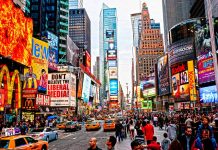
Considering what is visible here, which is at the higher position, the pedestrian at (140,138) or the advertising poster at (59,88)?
the advertising poster at (59,88)

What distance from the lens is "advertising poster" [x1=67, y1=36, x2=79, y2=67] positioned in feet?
319

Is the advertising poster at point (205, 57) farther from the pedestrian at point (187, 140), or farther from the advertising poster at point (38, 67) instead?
the pedestrian at point (187, 140)

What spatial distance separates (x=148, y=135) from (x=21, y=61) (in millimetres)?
37067

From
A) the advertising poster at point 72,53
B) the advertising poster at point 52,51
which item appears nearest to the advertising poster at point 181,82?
the advertising poster at point 72,53

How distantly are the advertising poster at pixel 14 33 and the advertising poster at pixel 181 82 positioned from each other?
167 feet

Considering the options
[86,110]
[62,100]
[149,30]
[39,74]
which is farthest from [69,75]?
[149,30]

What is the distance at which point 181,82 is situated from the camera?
8712cm

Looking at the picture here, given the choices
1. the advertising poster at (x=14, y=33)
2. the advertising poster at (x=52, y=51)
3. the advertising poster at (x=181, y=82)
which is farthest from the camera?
the advertising poster at (x=181, y=82)

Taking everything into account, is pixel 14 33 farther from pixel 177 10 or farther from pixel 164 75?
pixel 177 10

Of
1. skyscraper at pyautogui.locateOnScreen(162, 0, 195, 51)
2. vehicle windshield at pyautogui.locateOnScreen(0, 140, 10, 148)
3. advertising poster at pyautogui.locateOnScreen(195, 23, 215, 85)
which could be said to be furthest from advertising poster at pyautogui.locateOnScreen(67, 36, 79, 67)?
vehicle windshield at pyautogui.locateOnScreen(0, 140, 10, 148)

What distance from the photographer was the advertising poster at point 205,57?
5772cm

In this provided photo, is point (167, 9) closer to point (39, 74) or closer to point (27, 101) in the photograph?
point (39, 74)

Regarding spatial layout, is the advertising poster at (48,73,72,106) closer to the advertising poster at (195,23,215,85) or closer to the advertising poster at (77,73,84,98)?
the advertising poster at (77,73,84,98)

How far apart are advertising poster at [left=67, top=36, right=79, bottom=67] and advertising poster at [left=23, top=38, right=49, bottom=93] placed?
103 ft
